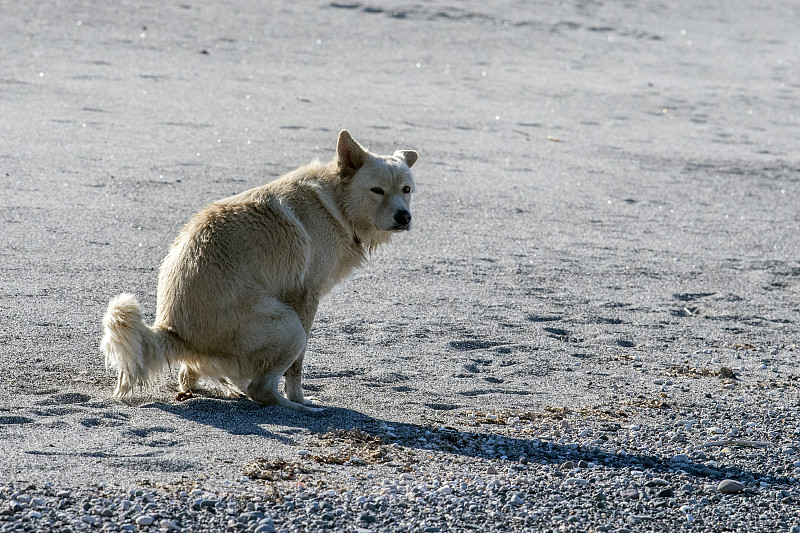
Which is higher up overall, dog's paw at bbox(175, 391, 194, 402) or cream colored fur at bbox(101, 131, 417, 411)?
cream colored fur at bbox(101, 131, 417, 411)

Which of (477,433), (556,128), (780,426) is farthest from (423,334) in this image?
(556,128)

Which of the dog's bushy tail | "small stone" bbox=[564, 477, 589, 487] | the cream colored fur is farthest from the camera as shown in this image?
the cream colored fur

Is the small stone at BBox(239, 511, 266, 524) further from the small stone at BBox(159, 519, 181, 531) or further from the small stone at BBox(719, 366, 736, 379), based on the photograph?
the small stone at BBox(719, 366, 736, 379)

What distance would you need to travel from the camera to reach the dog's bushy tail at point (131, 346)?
18.2ft

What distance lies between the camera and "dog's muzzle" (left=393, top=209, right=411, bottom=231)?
6.43 m

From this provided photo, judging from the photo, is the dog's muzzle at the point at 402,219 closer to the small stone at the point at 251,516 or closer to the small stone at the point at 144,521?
the small stone at the point at 251,516

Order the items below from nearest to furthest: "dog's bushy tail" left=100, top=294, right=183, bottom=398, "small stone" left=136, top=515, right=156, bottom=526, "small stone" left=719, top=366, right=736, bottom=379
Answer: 1. "small stone" left=136, top=515, right=156, bottom=526
2. "dog's bushy tail" left=100, top=294, right=183, bottom=398
3. "small stone" left=719, top=366, right=736, bottom=379

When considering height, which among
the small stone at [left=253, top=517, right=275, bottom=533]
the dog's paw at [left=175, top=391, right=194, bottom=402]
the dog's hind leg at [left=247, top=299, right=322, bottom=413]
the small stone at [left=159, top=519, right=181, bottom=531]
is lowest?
the dog's paw at [left=175, top=391, right=194, bottom=402]

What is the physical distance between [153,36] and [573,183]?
7.86 meters

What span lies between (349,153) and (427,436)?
190 cm

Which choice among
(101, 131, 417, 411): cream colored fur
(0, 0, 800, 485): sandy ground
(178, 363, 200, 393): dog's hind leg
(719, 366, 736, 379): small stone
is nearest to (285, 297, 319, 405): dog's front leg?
(101, 131, 417, 411): cream colored fur

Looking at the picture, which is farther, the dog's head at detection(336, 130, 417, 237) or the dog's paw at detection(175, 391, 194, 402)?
the dog's head at detection(336, 130, 417, 237)

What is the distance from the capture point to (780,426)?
6102 mm

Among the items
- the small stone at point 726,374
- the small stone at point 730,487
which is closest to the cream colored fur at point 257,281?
the small stone at point 730,487
